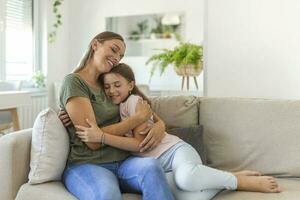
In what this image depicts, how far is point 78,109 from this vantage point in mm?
1407

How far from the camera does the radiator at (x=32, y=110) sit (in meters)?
3.83

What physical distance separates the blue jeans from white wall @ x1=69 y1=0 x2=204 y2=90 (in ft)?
7.37

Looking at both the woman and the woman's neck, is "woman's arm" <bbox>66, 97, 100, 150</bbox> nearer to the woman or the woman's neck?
the woman

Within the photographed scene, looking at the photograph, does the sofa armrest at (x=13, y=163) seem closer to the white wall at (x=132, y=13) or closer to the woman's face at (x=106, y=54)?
the woman's face at (x=106, y=54)

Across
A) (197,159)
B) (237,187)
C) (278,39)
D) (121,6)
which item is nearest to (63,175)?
(197,159)

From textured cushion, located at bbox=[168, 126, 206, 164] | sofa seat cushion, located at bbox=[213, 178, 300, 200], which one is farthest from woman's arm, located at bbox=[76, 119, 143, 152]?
sofa seat cushion, located at bbox=[213, 178, 300, 200]

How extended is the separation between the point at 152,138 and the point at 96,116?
0.26 metres

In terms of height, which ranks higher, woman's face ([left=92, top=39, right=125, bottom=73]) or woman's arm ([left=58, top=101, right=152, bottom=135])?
woman's face ([left=92, top=39, right=125, bottom=73])

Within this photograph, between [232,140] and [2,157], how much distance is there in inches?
42.1

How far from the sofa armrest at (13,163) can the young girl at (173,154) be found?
246 millimetres

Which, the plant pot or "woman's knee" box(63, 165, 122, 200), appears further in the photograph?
the plant pot

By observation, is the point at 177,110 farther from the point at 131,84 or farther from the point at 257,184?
the point at 257,184

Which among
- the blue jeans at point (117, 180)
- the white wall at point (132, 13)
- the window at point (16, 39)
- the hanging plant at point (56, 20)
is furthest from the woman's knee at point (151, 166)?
the hanging plant at point (56, 20)

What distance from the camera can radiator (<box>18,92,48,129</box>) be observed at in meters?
3.83
